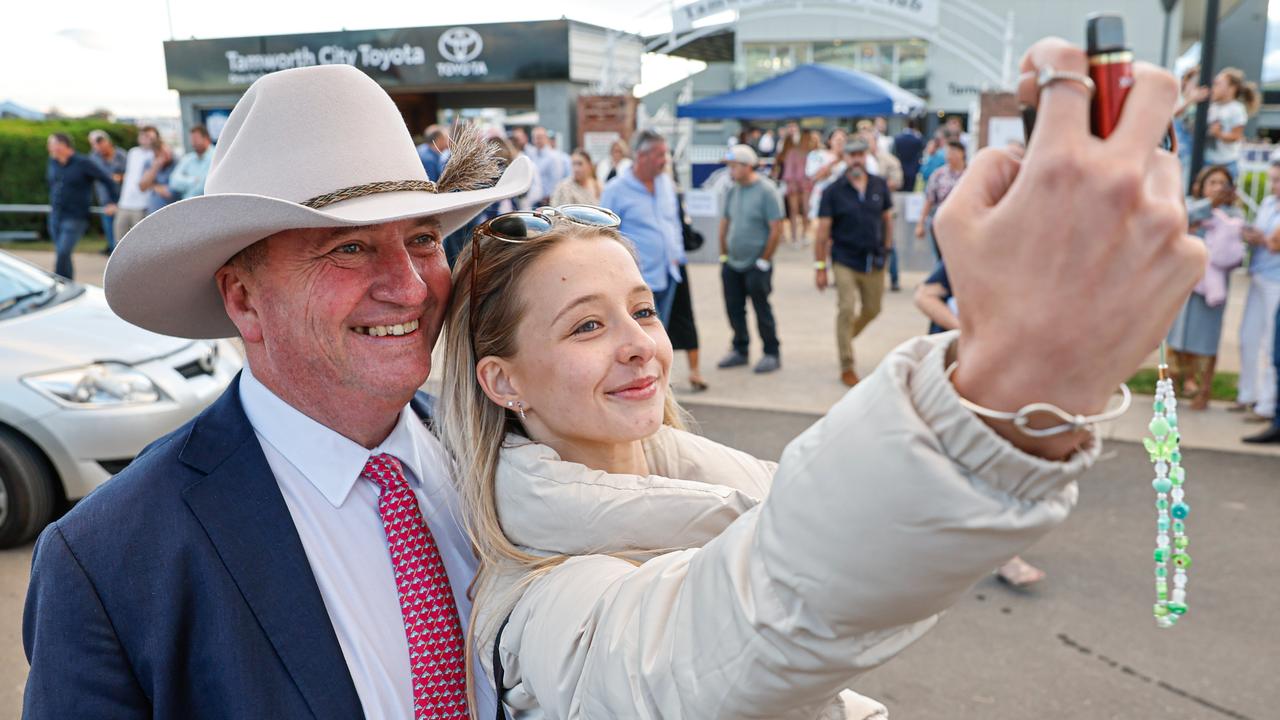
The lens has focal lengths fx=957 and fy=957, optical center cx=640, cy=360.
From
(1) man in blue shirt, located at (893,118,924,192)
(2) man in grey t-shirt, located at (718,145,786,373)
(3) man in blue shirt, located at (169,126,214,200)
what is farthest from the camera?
(1) man in blue shirt, located at (893,118,924,192)

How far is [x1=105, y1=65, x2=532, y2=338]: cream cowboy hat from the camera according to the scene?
158 cm

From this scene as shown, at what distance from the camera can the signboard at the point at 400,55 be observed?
19.2m

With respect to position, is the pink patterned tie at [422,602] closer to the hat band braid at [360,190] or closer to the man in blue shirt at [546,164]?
the hat band braid at [360,190]

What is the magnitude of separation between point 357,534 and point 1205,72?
828cm

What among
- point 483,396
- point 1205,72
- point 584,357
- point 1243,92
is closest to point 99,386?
point 483,396

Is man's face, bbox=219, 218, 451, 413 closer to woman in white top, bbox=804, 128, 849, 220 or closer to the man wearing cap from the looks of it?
the man wearing cap

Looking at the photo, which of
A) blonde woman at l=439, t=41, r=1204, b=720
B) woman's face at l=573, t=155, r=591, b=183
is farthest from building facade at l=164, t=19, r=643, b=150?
blonde woman at l=439, t=41, r=1204, b=720

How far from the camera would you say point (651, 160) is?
7250 mm

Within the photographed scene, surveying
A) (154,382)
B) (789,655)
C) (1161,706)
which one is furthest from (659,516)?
(154,382)

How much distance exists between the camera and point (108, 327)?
17.8ft

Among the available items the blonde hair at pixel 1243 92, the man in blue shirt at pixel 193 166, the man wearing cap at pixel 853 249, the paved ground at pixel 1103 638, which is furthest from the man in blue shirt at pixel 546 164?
the paved ground at pixel 1103 638

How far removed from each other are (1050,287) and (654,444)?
1.19 meters

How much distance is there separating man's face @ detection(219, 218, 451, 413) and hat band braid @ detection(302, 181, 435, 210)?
0.17 ft

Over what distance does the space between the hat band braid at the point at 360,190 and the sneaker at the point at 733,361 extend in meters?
7.11
